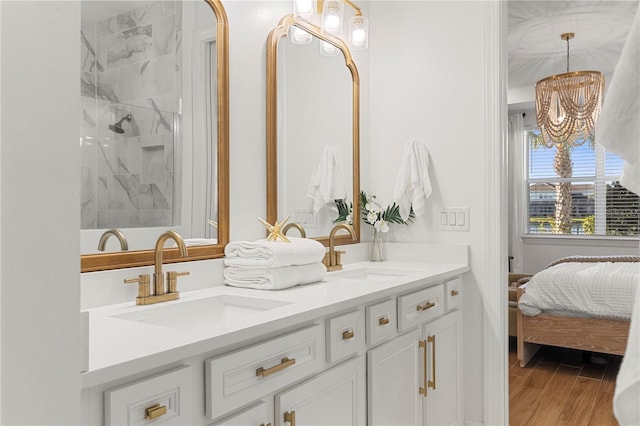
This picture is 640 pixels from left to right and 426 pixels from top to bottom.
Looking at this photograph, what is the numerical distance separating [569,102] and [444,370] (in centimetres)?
309

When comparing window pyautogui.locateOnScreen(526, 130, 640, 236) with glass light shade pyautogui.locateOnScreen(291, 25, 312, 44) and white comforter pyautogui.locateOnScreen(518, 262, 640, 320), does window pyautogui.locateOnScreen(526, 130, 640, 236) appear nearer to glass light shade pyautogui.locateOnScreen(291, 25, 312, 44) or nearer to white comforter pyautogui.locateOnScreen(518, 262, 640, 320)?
white comforter pyautogui.locateOnScreen(518, 262, 640, 320)

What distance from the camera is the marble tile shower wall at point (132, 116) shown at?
4.84ft

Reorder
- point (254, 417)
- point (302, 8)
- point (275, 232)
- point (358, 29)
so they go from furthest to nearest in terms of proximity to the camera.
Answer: point (358, 29), point (302, 8), point (275, 232), point (254, 417)

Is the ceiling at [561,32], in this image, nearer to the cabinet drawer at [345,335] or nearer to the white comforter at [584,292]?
the white comforter at [584,292]

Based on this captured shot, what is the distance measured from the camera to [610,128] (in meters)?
0.59

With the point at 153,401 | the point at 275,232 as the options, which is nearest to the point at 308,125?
the point at 275,232

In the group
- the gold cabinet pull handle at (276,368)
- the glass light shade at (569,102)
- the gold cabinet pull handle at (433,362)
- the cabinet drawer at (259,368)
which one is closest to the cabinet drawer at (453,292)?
the gold cabinet pull handle at (433,362)

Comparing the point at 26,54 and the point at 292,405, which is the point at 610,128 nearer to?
the point at 26,54

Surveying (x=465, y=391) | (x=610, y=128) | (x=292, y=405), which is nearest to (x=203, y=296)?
(x=292, y=405)

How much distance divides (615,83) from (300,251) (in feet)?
4.35

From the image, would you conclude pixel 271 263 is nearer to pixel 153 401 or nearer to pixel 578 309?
pixel 153 401

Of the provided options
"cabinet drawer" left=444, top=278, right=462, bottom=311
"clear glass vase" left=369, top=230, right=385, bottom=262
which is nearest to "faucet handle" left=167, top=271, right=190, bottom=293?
"cabinet drawer" left=444, top=278, right=462, bottom=311

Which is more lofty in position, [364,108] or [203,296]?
[364,108]

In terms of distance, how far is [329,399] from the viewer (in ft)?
4.74
